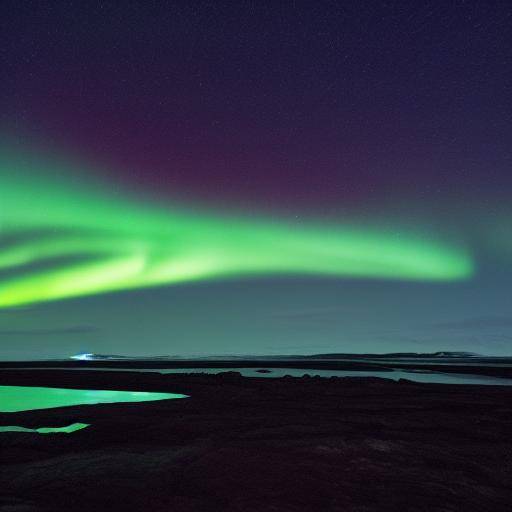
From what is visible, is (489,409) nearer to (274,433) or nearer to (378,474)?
(274,433)

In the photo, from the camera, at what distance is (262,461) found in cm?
1266

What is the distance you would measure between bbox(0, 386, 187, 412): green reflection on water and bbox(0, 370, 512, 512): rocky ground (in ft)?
19.7

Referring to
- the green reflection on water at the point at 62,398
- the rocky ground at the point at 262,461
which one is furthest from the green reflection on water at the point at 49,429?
the green reflection on water at the point at 62,398

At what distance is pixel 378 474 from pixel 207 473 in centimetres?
381

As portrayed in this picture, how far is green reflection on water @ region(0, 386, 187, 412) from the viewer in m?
29.8

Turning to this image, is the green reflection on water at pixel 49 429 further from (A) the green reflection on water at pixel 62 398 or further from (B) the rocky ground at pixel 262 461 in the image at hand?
(A) the green reflection on water at pixel 62 398

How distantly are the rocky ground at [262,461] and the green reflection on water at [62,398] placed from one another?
6.00m

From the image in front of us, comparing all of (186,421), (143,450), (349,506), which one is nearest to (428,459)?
(349,506)

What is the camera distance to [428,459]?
519 inches

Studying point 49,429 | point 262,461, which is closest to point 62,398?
point 49,429

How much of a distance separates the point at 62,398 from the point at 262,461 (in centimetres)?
2557

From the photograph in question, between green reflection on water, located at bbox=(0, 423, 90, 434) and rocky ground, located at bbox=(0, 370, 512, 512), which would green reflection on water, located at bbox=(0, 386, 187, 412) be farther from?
green reflection on water, located at bbox=(0, 423, 90, 434)

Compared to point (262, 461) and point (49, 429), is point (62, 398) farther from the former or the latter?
point (262, 461)

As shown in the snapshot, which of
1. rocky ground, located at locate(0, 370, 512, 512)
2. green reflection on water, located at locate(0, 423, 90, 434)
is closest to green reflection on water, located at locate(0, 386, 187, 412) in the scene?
rocky ground, located at locate(0, 370, 512, 512)
